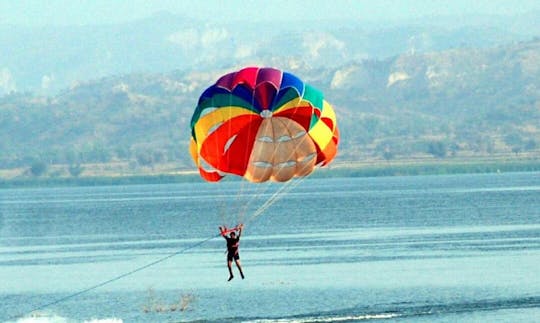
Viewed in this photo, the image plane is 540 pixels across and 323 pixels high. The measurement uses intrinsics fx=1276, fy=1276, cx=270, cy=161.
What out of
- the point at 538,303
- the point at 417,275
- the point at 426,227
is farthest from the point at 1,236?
the point at 538,303

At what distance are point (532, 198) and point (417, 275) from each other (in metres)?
104

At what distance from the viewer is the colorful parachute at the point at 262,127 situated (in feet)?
163

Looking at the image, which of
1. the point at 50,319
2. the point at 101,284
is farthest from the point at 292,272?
the point at 50,319

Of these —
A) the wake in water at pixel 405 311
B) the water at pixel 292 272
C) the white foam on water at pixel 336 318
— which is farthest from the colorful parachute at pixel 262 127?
the water at pixel 292 272

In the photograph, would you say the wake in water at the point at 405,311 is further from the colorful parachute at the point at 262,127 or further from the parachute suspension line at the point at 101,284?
the colorful parachute at the point at 262,127

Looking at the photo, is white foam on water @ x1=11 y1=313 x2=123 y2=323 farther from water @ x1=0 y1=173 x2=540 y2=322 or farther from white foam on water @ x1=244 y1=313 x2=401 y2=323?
white foam on water @ x1=244 y1=313 x2=401 y2=323

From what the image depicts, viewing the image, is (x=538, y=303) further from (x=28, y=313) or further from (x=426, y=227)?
(x=426, y=227)

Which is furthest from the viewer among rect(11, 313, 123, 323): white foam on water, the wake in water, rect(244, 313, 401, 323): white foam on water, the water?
the water

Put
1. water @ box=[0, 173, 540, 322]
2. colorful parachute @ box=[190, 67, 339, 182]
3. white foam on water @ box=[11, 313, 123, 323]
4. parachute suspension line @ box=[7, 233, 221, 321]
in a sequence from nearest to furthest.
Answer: colorful parachute @ box=[190, 67, 339, 182]
white foam on water @ box=[11, 313, 123, 323]
water @ box=[0, 173, 540, 322]
parachute suspension line @ box=[7, 233, 221, 321]

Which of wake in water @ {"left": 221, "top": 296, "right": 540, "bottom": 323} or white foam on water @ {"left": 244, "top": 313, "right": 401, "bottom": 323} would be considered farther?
wake in water @ {"left": 221, "top": 296, "right": 540, "bottom": 323}

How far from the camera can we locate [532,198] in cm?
17175

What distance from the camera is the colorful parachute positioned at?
49.7 meters

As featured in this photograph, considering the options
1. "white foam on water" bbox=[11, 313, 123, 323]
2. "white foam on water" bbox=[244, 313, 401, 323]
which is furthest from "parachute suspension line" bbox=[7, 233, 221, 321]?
"white foam on water" bbox=[244, 313, 401, 323]

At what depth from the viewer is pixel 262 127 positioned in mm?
50875
